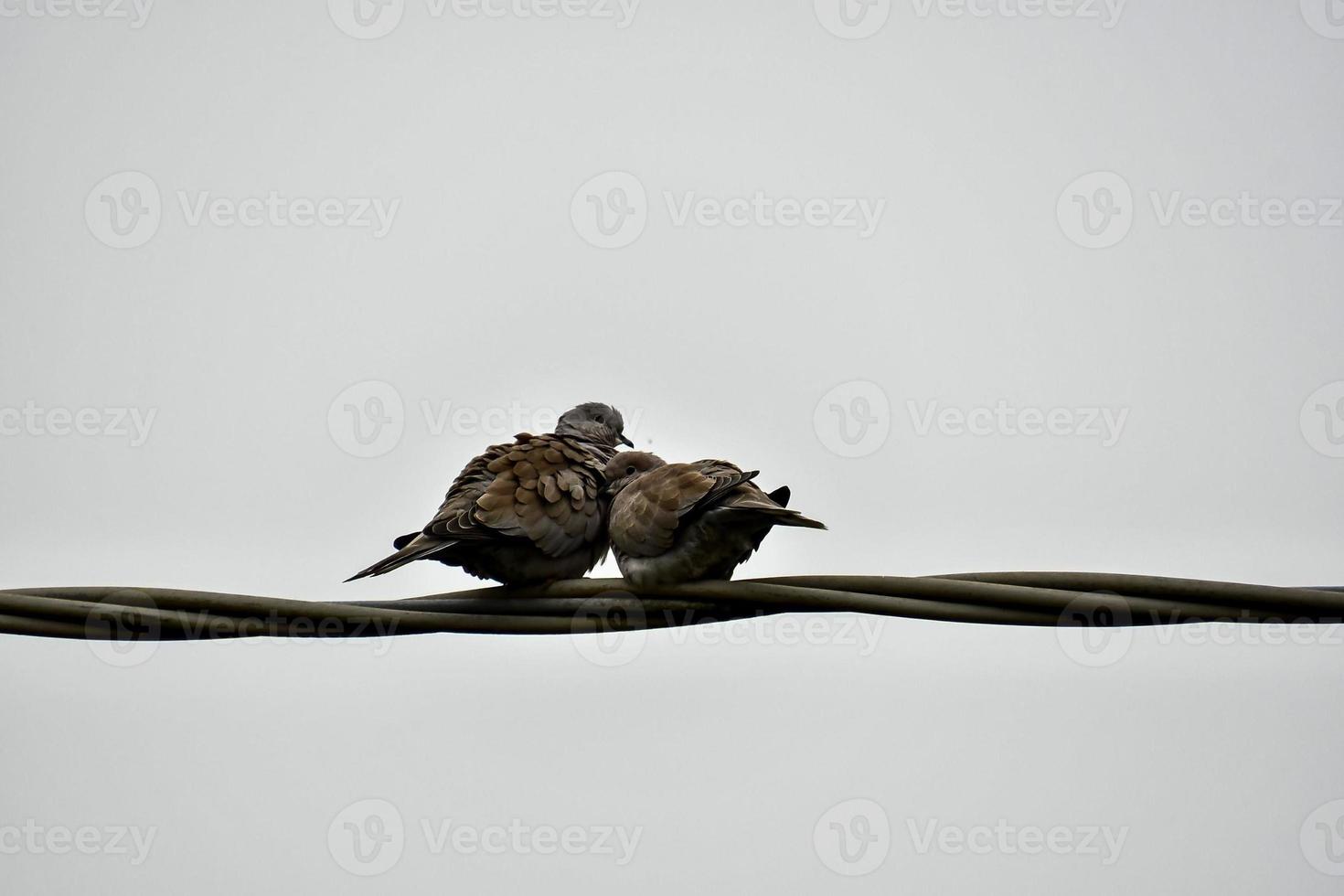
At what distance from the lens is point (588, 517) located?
171 inches

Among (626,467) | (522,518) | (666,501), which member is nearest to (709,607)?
(666,501)

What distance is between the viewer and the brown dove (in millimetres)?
4105

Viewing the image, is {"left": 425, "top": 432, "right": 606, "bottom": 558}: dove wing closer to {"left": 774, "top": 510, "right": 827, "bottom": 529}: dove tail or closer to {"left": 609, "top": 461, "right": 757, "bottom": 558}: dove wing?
{"left": 609, "top": 461, "right": 757, "bottom": 558}: dove wing

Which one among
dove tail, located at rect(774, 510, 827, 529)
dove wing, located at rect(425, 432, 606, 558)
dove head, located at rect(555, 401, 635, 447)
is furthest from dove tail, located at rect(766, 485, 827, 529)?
dove head, located at rect(555, 401, 635, 447)

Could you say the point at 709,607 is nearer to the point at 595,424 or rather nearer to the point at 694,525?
the point at 694,525

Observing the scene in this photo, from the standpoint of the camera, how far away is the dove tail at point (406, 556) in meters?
3.87

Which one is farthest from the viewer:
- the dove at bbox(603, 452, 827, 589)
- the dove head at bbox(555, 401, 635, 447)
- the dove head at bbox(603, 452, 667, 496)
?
the dove head at bbox(555, 401, 635, 447)

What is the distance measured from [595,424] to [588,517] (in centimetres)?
116

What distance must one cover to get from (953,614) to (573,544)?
4.96ft

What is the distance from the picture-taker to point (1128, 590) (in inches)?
126

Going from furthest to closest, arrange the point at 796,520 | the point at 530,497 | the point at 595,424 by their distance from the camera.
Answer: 1. the point at 595,424
2. the point at 530,497
3. the point at 796,520

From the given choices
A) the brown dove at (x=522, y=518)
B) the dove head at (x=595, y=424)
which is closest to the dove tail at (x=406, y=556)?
the brown dove at (x=522, y=518)

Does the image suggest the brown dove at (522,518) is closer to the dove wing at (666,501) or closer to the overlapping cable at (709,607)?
the dove wing at (666,501)

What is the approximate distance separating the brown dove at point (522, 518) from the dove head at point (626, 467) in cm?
4
